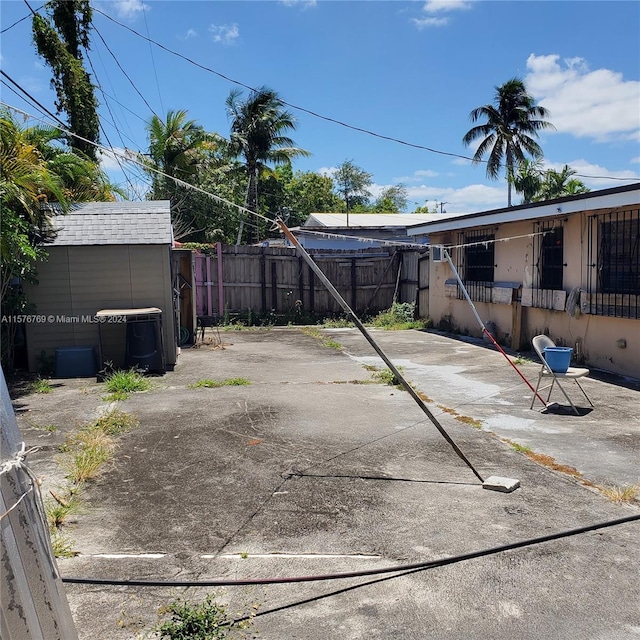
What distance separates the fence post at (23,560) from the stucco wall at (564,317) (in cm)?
876

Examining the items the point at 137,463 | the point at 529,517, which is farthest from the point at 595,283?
the point at 137,463

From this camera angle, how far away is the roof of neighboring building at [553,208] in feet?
28.2

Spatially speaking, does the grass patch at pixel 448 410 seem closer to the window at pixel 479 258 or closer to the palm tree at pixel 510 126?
the window at pixel 479 258

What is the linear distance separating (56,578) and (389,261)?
16135mm

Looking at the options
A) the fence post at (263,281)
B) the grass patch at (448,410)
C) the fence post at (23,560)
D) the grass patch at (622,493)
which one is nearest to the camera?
the fence post at (23,560)

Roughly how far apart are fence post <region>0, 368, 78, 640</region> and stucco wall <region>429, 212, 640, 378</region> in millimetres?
8763

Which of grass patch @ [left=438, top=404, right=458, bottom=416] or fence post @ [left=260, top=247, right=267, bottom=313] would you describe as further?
fence post @ [left=260, top=247, right=267, bottom=313]

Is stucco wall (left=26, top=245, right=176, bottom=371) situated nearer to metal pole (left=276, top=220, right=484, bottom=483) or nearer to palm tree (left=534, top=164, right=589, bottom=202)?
metal pole (left=276, top=220, right=484, bottom=483)

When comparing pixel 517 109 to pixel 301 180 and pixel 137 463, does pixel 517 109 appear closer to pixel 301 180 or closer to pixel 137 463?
pixel 301 180

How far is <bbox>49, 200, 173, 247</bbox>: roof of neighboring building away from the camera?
10.1 metres

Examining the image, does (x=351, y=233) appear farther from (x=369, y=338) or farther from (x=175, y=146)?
(x=369, y=338)

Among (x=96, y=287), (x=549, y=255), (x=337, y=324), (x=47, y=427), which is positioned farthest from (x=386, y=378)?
(x=337, y=324)

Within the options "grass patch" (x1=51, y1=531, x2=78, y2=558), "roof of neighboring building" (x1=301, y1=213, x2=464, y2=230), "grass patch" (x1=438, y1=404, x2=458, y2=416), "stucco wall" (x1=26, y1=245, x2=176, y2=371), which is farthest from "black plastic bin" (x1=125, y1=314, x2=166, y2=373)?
"roof of neighboring building" (x1=301, y1=213, x2=464, y2=230)

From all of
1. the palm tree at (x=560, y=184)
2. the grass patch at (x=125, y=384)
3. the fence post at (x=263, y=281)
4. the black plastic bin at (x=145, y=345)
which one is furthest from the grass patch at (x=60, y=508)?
the palm tree at (x=560, y=184)
